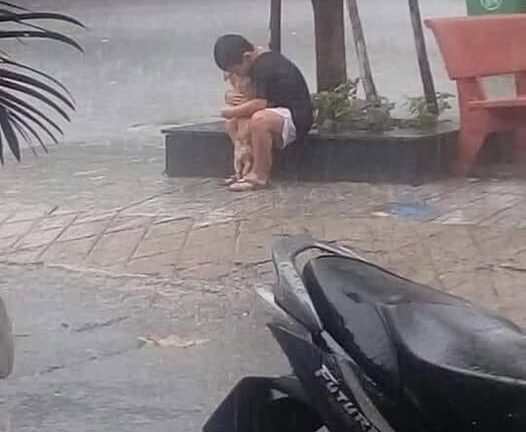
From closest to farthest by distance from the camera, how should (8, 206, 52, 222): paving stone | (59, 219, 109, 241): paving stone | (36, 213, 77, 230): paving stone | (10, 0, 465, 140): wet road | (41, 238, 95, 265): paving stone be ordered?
(41, 238, 95, 265): paving stone < (59, 219, 109, 241): paving stone < (36, 213, 77, 230): paving stone < (8, 206, 52, 222): paving stone < (10, 0, 465, 140): wet road

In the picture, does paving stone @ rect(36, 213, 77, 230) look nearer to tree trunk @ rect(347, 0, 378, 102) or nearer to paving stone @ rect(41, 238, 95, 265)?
paving stone @ rect(41, 238, 95, 265)

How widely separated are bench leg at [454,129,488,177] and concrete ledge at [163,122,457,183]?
0.16 ft

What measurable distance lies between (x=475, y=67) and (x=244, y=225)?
2.25 meters

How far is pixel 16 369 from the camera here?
18.2ft

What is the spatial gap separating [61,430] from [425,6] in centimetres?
1466

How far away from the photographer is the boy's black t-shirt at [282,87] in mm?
8953

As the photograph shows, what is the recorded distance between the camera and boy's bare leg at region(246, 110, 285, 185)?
893 centimetres

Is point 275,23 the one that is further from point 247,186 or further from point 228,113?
point 247,186

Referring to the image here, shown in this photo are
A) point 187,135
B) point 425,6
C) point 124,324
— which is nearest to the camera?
point 124,324

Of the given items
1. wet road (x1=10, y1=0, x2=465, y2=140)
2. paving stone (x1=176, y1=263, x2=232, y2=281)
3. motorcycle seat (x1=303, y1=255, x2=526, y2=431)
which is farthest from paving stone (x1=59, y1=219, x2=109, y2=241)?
motorcycle seat (x1=303, y1=255, x2=526, y2=431)

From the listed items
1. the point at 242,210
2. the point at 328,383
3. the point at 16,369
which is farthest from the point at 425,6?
the point at 328,383

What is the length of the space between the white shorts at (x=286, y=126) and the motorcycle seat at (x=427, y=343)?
5.67 metres

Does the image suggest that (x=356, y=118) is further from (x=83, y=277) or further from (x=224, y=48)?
(x=83, y=277)

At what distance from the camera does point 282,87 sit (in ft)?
29.6
